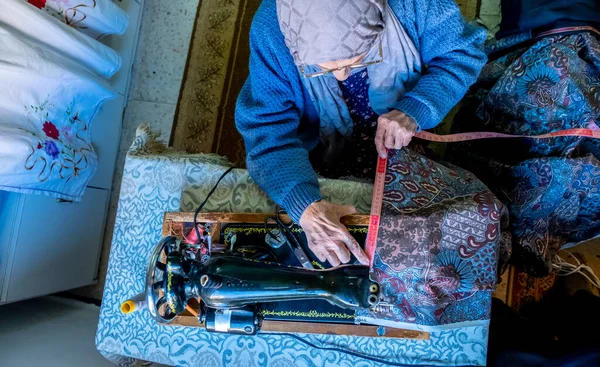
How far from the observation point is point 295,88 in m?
1.06

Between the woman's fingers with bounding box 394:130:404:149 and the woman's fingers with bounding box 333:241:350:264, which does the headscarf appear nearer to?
the woman's fingers with bounding box 394:130:404:149

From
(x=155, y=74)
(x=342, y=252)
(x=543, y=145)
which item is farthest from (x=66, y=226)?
(x=543, y=145)

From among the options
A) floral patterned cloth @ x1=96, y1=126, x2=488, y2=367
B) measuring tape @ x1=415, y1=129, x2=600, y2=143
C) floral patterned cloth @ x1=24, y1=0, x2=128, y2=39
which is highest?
floral patterned cloth @ x1=24, y1=0, x2=128, y2=39

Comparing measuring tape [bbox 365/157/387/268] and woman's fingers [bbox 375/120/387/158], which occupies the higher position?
woman's fingers [bbox 375/120/387/158]

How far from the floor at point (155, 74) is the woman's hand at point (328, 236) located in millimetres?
1138

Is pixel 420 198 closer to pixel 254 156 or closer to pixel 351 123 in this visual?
pixel 351 123

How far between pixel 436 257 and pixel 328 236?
240 mm

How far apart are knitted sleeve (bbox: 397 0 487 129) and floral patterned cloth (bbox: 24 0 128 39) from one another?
3.27 feet

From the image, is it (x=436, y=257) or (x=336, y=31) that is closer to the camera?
(x=336, y=31)

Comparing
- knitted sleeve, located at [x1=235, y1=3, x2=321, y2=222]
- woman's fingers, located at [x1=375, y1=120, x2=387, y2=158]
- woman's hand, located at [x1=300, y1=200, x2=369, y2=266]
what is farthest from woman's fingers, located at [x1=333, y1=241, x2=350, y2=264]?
woman's fingers, located at [x1=375, y1=120, x2=387, y2=158]

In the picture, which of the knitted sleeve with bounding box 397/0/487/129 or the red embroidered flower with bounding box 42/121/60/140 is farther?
the red embroidered flower with bounding box 42/121/60/140

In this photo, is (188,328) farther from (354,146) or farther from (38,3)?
(38,3)

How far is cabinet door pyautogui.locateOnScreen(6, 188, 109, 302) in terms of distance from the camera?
1444 mm

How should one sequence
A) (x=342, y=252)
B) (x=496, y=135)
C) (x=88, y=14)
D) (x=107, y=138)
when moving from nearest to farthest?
(x=342, y=252)
(x=496, y=135)
(x=88, y=14)
(x=107, y=138)
